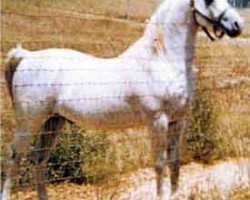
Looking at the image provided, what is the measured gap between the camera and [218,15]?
529 cm

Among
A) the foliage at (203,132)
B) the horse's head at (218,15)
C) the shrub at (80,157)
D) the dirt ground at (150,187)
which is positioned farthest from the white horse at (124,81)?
the foliage at (203,132)

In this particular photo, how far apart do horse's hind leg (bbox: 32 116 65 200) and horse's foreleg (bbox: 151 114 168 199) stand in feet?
2.79

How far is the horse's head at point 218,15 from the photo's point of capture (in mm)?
5273

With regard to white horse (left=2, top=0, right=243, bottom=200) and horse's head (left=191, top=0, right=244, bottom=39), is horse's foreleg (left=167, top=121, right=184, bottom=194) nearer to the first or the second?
white horse (left=2, top=0, right=243, bottom=200)

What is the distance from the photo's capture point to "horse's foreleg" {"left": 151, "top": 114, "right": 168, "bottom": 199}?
16.6 feet

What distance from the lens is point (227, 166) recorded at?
6820mm

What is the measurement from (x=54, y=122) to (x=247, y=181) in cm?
177

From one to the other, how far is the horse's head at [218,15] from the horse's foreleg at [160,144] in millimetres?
851

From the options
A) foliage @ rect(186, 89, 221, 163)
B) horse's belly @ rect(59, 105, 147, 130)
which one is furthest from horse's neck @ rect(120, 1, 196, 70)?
foliage @ rect(186, 89, 221, 163)

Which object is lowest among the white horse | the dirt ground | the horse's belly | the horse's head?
the dirt ground

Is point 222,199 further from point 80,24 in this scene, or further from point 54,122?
point 80,24

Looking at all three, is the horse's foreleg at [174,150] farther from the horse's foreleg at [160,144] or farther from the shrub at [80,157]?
the shrub at [80,157]

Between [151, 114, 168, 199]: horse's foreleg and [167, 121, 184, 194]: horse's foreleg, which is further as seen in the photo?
[167, 121, 184, 194]: horse's foreleg

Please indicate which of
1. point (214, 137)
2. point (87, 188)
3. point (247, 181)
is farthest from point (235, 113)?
point (87, 188)
